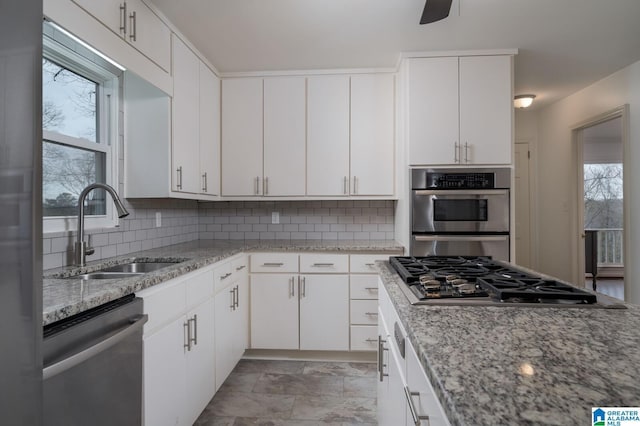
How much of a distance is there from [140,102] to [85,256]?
108 cm

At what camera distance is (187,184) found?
99.7 inches

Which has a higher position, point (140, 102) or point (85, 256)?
point (140, 102)

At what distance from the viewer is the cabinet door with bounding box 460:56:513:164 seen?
8.81ft

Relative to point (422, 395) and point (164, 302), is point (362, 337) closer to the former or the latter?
point (164, 302)

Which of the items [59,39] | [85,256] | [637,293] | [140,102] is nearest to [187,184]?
[140,102]

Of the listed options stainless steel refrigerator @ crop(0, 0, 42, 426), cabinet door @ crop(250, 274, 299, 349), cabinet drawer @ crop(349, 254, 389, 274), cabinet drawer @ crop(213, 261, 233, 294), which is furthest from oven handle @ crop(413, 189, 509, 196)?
stainless steel refrigerator @ crop(0, 0, 42, 426)

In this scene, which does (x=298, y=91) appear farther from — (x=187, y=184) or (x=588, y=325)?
(x=588, y=325)

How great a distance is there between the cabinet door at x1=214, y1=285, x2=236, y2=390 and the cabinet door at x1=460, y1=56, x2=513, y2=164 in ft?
6.91

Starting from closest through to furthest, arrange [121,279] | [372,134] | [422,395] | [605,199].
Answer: [422,395], [121,279], [372,134], [605,199]

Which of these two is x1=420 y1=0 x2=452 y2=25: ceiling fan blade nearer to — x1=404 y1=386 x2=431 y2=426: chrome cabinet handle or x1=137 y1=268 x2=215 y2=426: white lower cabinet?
x1=404 y1=386 x2=431 y2=426: chrome cabinet handle

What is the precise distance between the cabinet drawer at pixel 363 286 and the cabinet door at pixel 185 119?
4.83 feet

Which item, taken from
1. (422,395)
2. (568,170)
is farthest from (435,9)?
(568,170)

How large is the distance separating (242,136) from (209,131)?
0.32m

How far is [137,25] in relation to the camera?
6.17 feet
